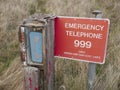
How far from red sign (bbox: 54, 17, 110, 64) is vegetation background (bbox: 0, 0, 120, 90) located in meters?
0.68

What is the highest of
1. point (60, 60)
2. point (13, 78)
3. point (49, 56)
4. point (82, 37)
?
point (82, 37)

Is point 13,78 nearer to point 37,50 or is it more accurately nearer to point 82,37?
point 37,50

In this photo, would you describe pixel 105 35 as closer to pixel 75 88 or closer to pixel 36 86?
pixel 36 86

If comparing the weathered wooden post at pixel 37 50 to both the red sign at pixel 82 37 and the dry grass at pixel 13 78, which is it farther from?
the dry grass at pixel 13 78

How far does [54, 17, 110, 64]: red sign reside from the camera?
2.14 metres

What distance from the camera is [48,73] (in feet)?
7.50

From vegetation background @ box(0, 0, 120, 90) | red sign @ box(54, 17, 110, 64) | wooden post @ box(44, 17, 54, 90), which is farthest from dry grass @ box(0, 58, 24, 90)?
red sign @ box(54, 17, 110, 64)

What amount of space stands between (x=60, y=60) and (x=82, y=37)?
3.31 feet

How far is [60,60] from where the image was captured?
3.15m

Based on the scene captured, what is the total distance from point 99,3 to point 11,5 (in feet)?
5.66

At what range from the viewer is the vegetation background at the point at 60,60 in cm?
288

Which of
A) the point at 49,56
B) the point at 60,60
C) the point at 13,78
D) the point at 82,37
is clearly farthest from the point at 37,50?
the point at 13,78

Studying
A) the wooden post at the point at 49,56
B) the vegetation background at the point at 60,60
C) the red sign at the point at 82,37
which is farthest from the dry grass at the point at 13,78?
the red sign at the point at 82,37

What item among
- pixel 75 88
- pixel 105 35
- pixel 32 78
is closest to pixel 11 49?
pixel 75 88
